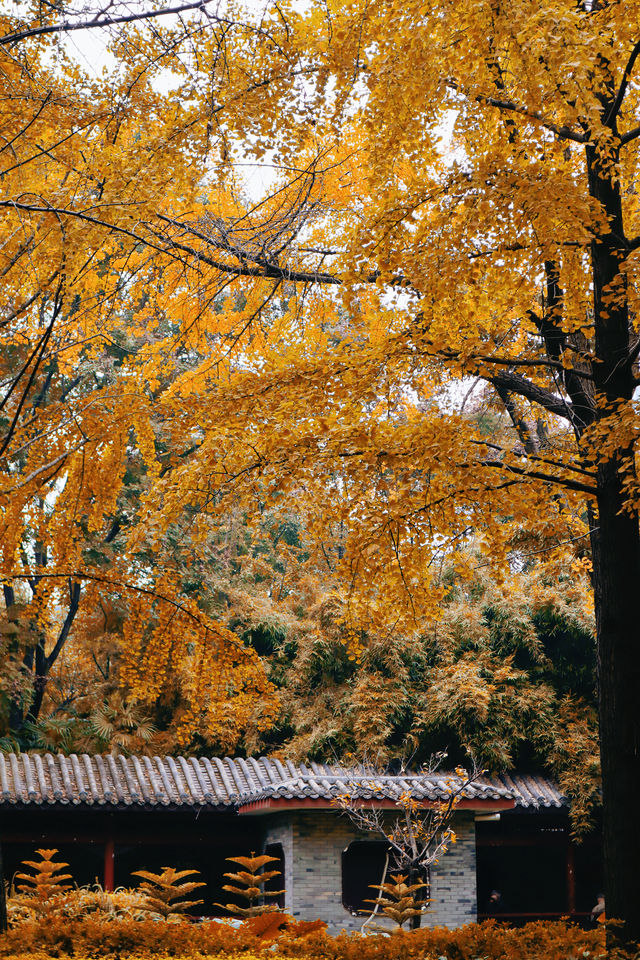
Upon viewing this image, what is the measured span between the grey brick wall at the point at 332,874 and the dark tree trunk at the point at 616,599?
26.5 feet

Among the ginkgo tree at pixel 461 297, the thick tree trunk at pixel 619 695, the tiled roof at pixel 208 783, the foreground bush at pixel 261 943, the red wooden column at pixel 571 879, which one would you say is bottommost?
the red wooden column at pixel 571 879

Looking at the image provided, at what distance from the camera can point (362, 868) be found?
1496 cm

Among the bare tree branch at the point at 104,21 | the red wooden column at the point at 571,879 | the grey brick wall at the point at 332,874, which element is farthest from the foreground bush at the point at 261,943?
the red wooden column at the point at 571,879

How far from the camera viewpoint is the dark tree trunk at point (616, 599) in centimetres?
579

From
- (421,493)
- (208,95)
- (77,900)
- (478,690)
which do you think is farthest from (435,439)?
(478,690)

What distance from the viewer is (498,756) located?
14930 millimetres

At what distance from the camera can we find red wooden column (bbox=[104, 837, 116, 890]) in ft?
45.0

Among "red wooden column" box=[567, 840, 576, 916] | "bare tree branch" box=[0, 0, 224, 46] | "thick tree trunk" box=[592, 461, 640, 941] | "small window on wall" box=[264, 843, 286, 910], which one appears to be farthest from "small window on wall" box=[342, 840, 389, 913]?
"bare tree branch" box=[0, 0, 224, 46]

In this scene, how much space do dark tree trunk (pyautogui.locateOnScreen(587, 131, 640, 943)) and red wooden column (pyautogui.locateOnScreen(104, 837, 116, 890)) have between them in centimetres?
978

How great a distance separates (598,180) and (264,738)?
Answer: 42.6ft

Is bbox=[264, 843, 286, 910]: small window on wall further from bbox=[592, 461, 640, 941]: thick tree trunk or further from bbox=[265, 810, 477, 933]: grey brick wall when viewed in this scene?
bbox=[592, 461, 640, 941]: thick tree trunk

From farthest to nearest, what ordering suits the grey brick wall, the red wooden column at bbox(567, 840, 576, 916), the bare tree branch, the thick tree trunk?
1. the red wooden column at bbox(567, 840, 576, 916)
2. the grey brick wall
3. the thick tree trunk
4. the bare tree branch

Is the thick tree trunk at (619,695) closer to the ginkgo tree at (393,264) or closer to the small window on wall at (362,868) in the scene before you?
the ginkgo tree at (393,264)

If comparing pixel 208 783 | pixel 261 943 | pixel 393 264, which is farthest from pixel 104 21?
pixel 208 783
